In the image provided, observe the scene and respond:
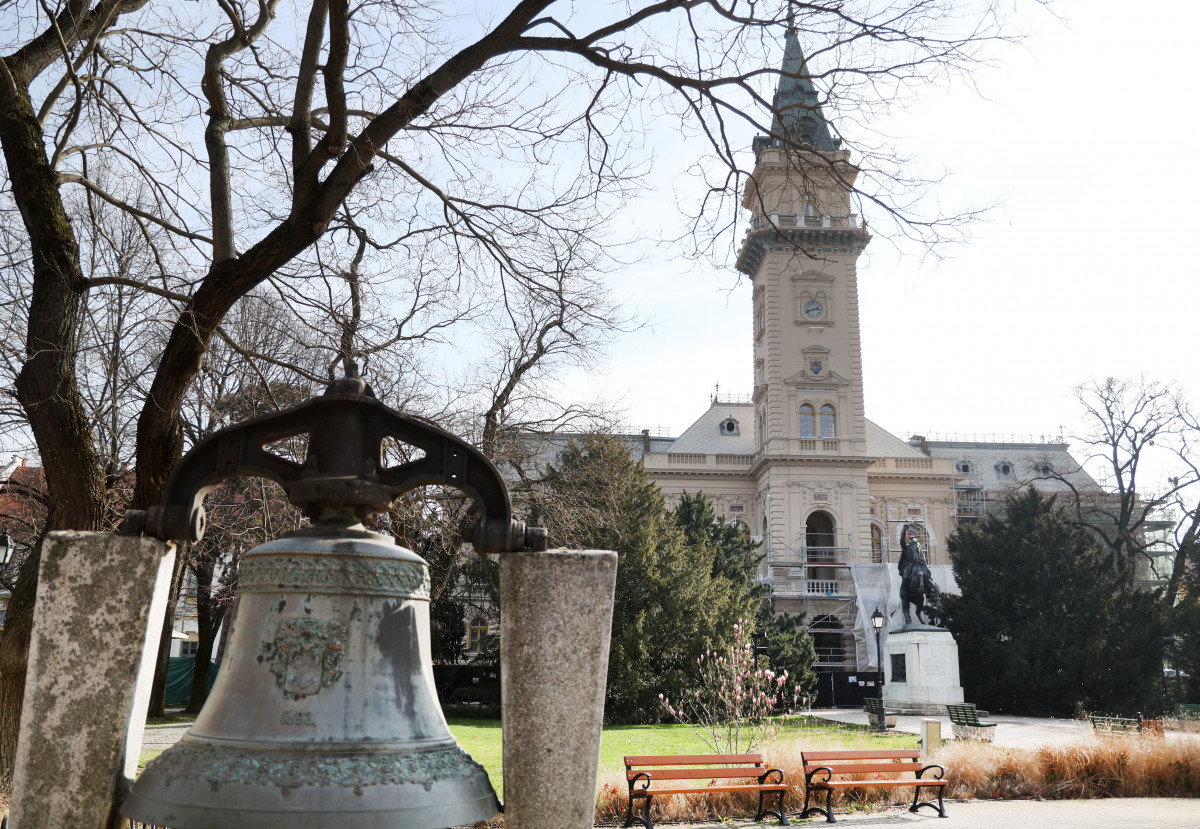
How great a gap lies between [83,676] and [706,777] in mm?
8668

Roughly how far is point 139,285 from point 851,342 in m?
46.5

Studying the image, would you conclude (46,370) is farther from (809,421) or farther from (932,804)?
(809,421)

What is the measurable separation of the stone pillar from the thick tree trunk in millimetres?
5682

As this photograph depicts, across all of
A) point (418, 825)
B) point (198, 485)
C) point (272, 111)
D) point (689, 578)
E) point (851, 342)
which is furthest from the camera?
point (851, 342)

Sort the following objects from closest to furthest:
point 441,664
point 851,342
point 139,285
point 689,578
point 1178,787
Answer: point 139,285 → point 1178,787 → point 689,578 → point 441,664 → point 851,342

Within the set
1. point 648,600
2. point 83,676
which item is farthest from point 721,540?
point 83,676

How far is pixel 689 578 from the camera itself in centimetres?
2577

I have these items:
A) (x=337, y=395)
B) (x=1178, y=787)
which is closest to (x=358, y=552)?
(x=337, y=395)

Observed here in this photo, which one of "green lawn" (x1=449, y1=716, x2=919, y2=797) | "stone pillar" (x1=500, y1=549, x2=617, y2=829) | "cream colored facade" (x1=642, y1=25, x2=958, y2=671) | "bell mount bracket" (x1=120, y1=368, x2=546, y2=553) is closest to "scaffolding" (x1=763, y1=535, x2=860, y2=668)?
"cream colored facade" (x1=642, y1=25, x2=958, y2=671)

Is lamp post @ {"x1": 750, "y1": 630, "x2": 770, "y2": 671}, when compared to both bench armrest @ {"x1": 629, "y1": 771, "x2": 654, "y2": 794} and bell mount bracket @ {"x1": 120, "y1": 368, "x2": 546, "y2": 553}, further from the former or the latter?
bell mount bracket @ {"x1": 120, "y1": 368, "x2": 546, "y2": 553}

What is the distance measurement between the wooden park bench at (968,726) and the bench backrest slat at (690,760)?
23.5 feet

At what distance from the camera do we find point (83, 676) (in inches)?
126

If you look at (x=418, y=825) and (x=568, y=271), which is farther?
(x=568, y=271)

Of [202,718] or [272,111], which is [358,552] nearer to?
[202,718]
